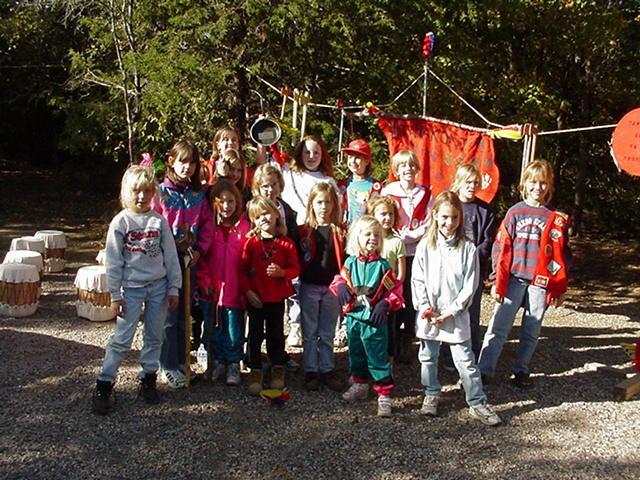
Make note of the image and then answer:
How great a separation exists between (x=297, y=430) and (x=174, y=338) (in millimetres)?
1144

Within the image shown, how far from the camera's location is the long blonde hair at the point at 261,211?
4668 millimetres

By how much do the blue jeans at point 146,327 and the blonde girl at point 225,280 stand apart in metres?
0.42

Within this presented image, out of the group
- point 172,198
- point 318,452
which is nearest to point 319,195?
point 172,198

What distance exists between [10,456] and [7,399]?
0.86 m

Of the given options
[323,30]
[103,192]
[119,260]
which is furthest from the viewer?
[103,192]

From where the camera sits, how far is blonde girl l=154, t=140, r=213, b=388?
15.4ft

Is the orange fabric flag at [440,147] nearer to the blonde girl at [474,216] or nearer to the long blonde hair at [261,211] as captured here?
the blonde girl at [474,216]

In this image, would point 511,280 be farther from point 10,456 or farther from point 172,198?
point 10,456

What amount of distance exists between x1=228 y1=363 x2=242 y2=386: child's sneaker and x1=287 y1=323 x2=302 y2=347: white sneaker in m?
0.99

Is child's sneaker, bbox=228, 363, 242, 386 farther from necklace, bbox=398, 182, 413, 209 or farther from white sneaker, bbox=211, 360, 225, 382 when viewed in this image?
necklace, bbox=398, 182, 413, 209

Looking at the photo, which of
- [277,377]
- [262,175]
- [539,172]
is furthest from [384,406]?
[539,172]

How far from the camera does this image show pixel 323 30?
8.40 m

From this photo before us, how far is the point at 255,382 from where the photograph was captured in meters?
4.82

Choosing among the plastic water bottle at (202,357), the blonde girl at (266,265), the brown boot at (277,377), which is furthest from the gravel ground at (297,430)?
the blonde girl at (266,265)
